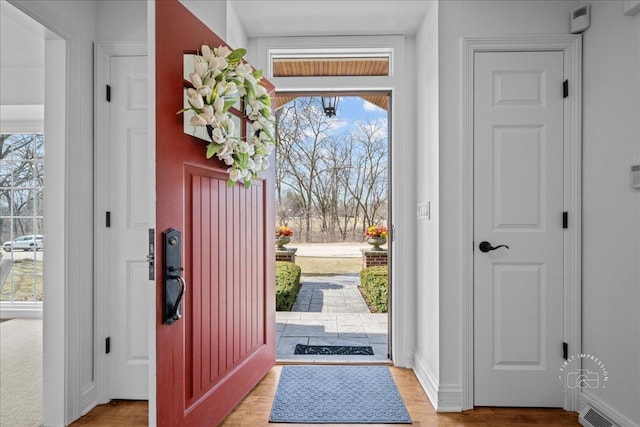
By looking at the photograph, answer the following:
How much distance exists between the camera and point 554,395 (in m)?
2.31

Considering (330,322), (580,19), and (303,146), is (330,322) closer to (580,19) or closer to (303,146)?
(303,146)

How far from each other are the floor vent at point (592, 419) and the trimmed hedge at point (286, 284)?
96.6 inches

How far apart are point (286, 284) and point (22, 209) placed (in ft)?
10.1

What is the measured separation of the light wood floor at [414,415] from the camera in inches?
84.6

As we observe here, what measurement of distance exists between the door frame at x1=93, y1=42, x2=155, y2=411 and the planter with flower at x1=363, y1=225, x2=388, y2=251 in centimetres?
219

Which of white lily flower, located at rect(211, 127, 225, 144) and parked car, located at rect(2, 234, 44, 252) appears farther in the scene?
parked car, located at rect(2, 234, 44, 252)

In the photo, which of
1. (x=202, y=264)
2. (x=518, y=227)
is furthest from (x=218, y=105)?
(x=518, y=227)

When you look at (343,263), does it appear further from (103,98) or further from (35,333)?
(35,333)

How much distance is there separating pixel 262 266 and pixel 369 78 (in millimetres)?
1580

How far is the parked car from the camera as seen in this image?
4.32m

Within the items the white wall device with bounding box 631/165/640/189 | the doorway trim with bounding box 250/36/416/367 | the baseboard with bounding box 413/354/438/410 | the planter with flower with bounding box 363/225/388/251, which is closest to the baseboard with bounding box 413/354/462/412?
the baseboard with bounding box 413/354/438/410

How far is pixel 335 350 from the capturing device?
3.14 m

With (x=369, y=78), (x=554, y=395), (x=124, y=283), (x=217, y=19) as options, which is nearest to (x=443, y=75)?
(x=369, y=78)

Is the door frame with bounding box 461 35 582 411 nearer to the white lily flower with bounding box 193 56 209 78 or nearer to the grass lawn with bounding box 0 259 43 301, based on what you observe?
the white lily flower with bounding box 193 56 209 78
